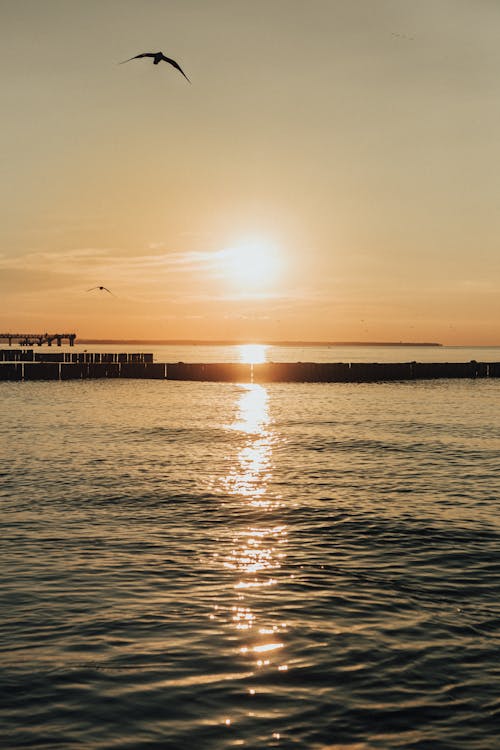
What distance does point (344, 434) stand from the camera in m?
33.5

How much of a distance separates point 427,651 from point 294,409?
129ft

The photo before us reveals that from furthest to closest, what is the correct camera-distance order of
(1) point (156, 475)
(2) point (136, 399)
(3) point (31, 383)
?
(3) point (31, 383) → (2) point (136, 399) → (1) point (156, 475)

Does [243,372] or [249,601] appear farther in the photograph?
[243,372]

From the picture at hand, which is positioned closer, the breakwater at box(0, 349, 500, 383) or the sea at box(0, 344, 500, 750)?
the sea at box(0, 344, 500, 750)

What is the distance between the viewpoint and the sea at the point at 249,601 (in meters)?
7.38

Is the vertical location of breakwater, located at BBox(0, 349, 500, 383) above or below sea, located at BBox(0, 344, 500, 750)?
above

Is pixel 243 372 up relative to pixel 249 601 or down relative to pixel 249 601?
up

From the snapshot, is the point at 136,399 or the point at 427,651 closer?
the point at 427,651

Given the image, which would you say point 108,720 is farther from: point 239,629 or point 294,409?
point 294,409

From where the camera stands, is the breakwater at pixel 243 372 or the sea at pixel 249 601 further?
the breakwater at pixel 243 372

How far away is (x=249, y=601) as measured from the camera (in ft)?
35.6

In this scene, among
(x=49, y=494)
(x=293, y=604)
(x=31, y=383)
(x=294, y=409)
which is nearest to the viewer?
(x=293, y=604)

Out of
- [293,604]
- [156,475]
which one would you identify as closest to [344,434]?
[156,475]

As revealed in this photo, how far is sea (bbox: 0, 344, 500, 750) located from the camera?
291 inches
